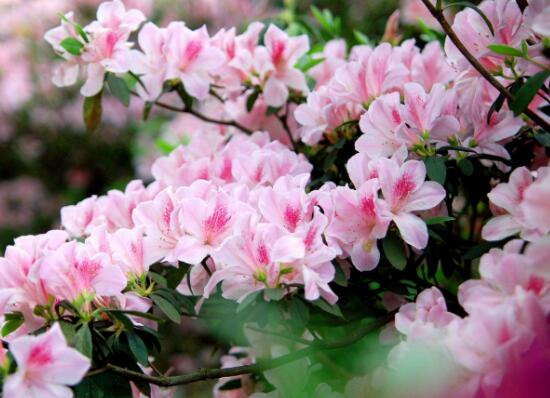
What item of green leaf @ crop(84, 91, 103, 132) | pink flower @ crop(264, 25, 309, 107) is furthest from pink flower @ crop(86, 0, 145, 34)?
pink flower @ crop(264, 25, 309, 107)

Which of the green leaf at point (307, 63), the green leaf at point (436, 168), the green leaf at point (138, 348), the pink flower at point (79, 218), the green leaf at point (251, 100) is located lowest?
the pink flower at point (79, 218)

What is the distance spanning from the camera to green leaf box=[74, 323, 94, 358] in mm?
787

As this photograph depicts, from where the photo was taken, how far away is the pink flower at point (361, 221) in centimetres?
89

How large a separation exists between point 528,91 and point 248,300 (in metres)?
0.40

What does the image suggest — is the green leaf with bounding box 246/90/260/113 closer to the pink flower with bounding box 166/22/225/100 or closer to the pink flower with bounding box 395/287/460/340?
the pink flower with bounding box 166/22/225/100

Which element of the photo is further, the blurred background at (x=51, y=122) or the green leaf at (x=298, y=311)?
the blurred background at (x=51, y=122)

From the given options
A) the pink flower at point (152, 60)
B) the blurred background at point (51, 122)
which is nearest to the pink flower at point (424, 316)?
the pink flower at point (152, 60)

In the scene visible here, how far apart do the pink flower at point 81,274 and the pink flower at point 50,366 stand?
12 centimetres

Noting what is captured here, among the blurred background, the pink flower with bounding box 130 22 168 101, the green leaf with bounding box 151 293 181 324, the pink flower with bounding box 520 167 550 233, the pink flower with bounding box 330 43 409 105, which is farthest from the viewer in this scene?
the blurred background

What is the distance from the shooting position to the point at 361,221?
904 mm

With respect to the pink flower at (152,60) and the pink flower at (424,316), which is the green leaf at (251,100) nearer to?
the pink flower at (152,60)

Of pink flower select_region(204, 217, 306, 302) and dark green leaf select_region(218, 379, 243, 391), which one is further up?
pink flower select_region(204, 217, 306, 302)

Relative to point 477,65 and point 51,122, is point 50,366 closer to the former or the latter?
point 477,65

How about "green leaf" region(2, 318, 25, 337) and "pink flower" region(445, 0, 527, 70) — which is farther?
"pink flower" region(445, 0, 527, 70)
